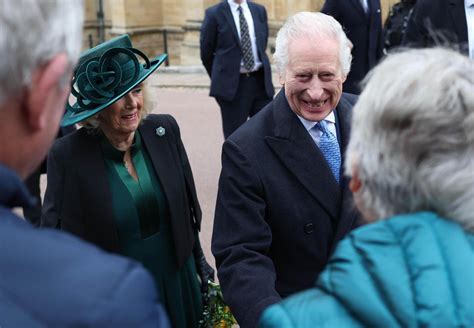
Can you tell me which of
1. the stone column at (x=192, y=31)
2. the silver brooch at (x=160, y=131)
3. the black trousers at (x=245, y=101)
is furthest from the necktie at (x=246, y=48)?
the stone column at (x=192, y=31)

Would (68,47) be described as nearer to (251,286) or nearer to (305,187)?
(251,286)

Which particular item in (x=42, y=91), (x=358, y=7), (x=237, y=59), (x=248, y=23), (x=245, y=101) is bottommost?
(x=245, y=101)

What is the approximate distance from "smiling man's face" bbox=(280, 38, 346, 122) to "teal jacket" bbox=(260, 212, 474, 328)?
152 centimetres

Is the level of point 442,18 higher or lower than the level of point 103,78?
lower

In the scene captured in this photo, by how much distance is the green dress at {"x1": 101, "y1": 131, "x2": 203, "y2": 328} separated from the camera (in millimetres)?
3652

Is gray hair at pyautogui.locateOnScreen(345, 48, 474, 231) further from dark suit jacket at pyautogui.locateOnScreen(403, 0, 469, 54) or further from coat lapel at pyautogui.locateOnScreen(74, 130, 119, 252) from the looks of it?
dark suit jacket at pyautogui.locateOnScreen(403, 0, 469, 54)

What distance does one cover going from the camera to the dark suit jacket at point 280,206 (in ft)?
9.54

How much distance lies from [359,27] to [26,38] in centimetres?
723

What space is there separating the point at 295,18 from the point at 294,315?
1742mm

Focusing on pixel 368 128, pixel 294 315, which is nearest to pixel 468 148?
pixel 368 128

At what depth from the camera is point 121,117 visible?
3.77m

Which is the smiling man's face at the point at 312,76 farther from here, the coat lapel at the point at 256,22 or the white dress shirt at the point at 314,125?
A: the coat lapel at the point at 256,22

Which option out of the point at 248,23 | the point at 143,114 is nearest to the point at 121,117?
the point at 143,114

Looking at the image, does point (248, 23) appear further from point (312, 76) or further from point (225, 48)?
point (312, 76)
